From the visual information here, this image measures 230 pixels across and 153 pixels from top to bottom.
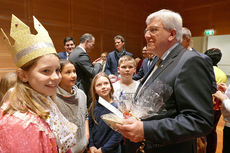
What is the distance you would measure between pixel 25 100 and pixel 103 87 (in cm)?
112

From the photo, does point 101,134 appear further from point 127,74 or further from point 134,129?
point 134,129

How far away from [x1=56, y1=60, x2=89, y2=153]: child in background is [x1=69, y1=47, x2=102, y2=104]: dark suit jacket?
967 millimetres

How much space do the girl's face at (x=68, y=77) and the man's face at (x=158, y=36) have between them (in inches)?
36.5

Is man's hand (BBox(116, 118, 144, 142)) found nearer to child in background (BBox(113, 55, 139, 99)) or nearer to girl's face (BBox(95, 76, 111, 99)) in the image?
girl's face (BBox(95, 76, 111, 99))

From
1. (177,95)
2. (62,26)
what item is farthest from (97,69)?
(62,26)

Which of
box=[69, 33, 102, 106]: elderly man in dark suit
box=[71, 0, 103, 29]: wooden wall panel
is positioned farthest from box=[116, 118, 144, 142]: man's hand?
box=[71, 0, 103, 29]: wooden wall panel

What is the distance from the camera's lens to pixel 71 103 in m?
1.58

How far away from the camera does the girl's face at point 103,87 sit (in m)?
1.92

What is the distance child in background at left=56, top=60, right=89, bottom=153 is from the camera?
1.51 meters

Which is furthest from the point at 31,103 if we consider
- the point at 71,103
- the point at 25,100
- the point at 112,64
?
the point at 112,64

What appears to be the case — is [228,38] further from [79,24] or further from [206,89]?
[206,89]

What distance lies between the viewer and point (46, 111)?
0.88m

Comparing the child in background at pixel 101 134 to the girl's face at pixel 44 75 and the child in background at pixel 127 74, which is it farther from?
the girl's face at pixel 44 75

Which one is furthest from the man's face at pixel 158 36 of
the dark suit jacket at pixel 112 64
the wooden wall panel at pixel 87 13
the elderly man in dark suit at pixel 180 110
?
the wooden wall panel at pixel 87 13
